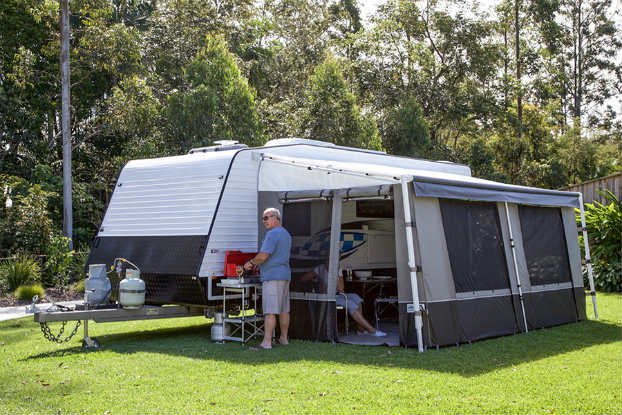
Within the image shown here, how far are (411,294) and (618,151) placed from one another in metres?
28.3

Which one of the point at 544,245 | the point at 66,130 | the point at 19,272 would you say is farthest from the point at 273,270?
the point at 66,130

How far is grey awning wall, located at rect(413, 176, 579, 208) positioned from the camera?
308 inches

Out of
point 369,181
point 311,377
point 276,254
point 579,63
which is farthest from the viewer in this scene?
point 579,63

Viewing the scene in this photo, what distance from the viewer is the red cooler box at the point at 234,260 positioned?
8.27 metres

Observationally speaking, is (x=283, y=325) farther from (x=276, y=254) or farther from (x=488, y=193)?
(x=488, y=193)

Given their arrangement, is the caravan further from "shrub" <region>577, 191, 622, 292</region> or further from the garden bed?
"shrub" <region>577, 191, 622, 292</region>

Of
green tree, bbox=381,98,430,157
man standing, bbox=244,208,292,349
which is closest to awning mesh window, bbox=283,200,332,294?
man standing, bbox=244,208,292,349

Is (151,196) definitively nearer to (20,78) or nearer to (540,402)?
(540,402)

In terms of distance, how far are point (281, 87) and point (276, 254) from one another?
20.1m

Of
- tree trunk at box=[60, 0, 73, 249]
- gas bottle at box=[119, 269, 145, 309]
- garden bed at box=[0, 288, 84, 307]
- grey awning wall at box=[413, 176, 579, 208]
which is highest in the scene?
tree trunk at box=[60, 0, 73, 249]

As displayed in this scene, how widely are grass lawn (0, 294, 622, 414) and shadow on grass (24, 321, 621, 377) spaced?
12 millimetres

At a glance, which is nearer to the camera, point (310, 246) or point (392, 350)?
point (392, 350)

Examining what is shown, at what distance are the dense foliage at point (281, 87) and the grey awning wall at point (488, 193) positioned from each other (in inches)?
342

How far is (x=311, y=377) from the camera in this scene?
6.21 metres
